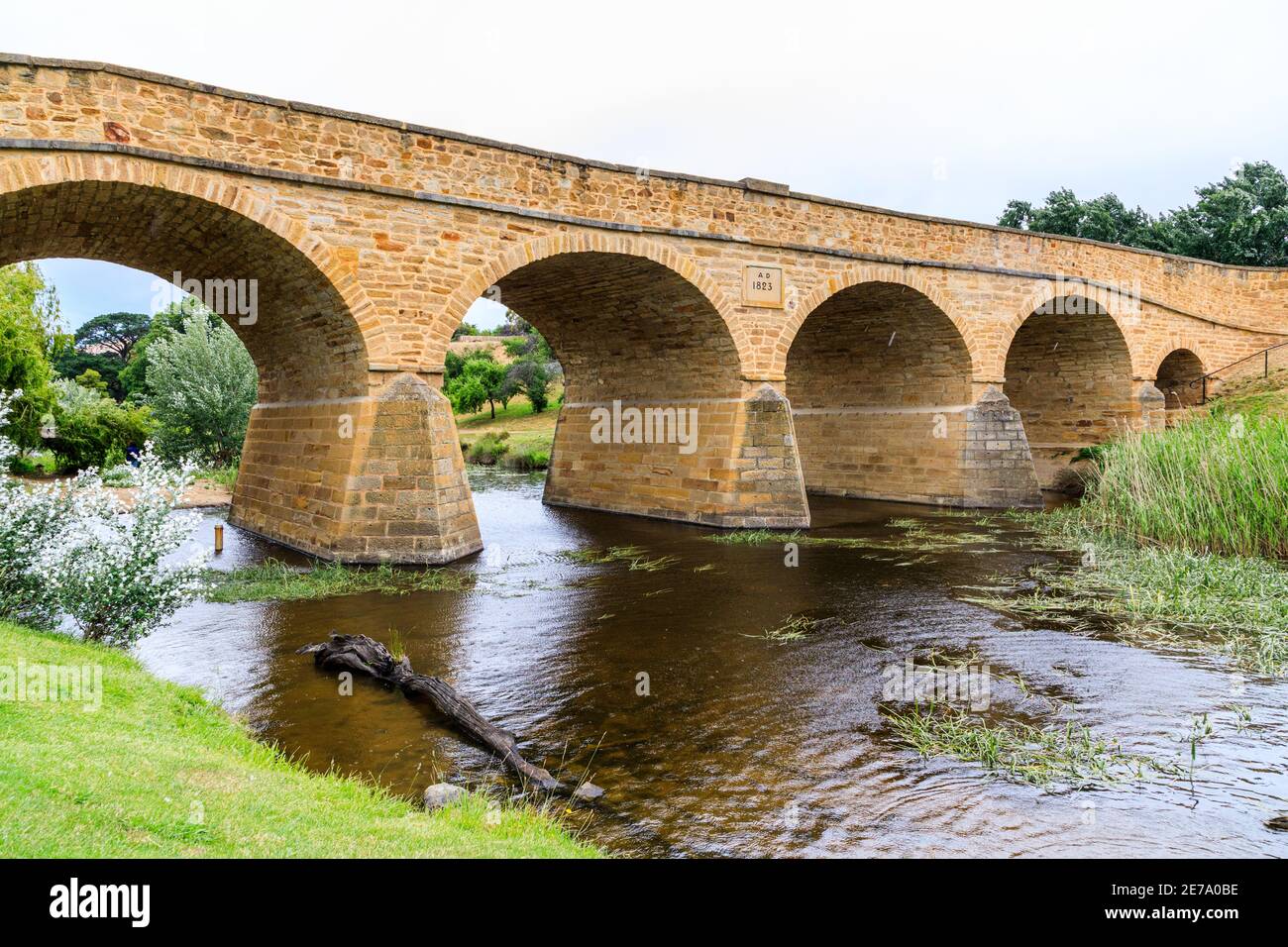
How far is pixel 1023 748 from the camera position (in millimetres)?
5180

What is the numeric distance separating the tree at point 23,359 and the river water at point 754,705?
14963 mm

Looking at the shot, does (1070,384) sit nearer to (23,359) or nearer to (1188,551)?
(1188,551)

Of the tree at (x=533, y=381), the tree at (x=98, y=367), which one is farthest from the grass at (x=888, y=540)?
the tree at (x=98, y=367)

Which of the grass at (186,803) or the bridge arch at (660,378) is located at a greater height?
the bridge arch at (660,378)

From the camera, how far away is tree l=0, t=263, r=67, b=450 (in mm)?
19500

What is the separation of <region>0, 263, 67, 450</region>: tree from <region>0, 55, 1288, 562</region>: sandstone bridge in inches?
361

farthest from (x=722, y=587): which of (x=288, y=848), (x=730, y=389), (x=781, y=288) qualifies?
(x=288, y=848)

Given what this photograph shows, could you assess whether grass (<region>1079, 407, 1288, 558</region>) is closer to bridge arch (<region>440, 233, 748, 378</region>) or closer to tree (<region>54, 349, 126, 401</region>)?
bridge arch (<region>440, 233, 748, 378</region>)

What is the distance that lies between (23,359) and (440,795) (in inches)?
815

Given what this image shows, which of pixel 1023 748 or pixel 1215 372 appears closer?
pixel 1023 748

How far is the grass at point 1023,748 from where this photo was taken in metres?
4.84

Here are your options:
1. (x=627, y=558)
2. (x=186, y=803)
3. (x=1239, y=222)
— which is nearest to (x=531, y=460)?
(x=627, y=558)

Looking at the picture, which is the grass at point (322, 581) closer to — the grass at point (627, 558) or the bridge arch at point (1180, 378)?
the grass at point (627, 558)

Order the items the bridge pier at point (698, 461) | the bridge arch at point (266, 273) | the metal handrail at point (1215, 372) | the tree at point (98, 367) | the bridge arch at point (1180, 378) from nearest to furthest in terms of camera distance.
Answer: the bridge arch at point (266, 273) < the bridge pier at point (698, 461) < the metal handrail at point (1215, 372) < the bridge arch at point (1180, 378) < the tree at point (98, 367)
